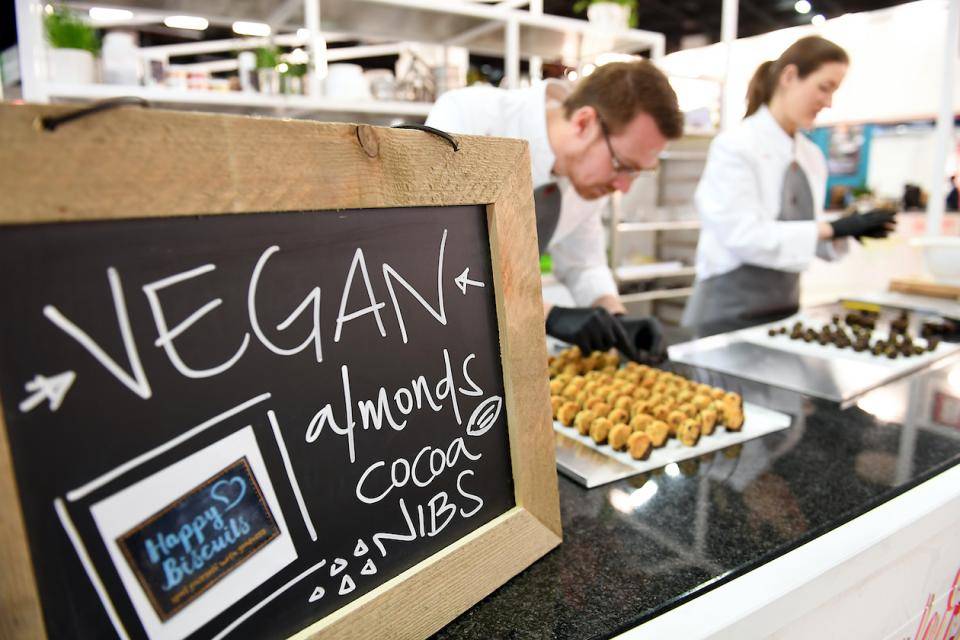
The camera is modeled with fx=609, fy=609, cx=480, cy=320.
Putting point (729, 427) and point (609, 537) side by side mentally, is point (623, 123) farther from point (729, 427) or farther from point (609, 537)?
point (609, 537)

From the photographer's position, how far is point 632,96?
128 cm

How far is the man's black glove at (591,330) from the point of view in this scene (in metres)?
1.33

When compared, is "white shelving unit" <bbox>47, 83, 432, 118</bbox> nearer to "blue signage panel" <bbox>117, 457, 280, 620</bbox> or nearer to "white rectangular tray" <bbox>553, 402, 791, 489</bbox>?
"white rectangular tray" <bbox>553, 402, 791, 489</bbox>

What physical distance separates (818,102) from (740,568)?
6.42 ft

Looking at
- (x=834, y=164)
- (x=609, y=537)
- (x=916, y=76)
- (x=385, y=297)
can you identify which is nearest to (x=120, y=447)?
(x=385, y=297)

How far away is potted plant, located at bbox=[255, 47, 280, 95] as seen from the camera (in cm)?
267

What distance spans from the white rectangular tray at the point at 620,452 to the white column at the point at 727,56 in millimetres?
3314

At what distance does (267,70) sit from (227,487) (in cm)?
267

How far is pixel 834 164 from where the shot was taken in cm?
761

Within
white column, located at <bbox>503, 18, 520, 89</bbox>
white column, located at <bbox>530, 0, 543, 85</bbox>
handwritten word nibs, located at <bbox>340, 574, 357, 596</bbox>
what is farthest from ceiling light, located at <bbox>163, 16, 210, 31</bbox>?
handwritten word nibs, located at <bbox>340, 574, 357, 596</bbox>

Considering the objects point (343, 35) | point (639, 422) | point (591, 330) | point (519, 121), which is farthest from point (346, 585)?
point (343, 35)

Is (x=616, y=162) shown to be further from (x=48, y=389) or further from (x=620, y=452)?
(x=48, y=389)

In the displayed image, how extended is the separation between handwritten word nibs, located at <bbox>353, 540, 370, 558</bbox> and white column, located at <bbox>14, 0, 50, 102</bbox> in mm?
A: 2492

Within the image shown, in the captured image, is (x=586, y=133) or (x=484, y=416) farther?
(x=586, y=133)
